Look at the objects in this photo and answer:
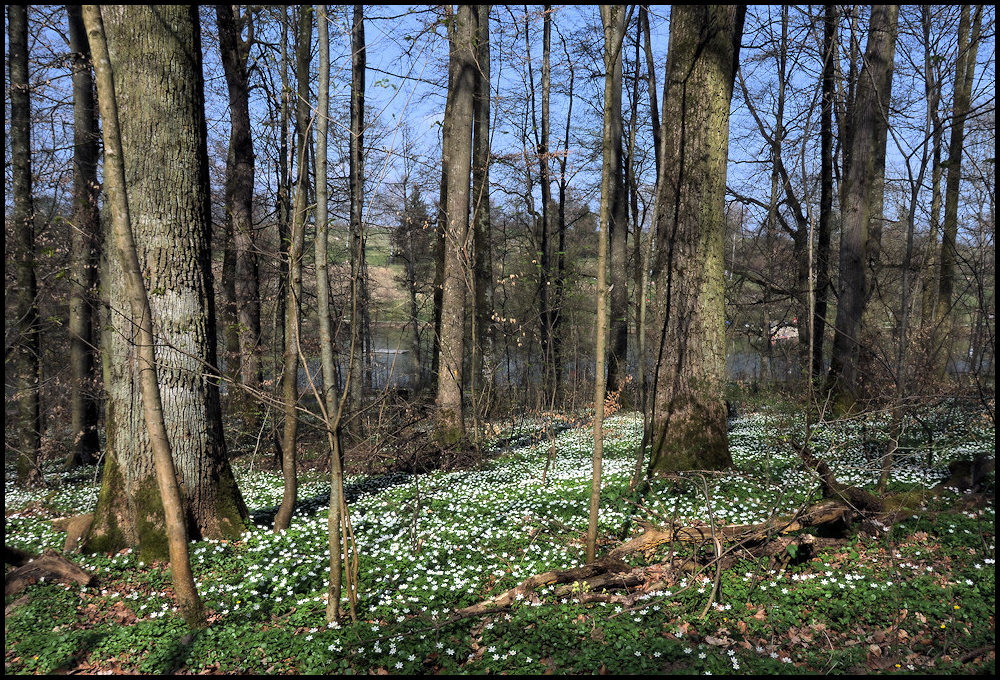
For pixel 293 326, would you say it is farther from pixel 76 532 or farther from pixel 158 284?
pixel 76 532

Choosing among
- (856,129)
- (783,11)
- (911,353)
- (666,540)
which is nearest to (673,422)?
(666,540)

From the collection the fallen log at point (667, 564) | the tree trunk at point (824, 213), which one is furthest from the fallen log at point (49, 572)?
the tree trunk at point (824, 213)

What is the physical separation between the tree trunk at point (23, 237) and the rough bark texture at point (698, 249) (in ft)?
34.9

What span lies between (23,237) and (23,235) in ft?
0.13

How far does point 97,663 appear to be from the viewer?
3.97m

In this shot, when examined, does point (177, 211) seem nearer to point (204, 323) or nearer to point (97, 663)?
point (204, 323)

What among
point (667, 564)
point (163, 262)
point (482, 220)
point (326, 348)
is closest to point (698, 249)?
point (667, 564)

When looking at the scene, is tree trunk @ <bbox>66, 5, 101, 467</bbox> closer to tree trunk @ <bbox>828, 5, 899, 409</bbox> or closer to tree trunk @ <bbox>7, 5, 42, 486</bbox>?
tree trunk @ <bbox>7, 5, 42, 486</bbox>

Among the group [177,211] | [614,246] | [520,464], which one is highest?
[614,246]

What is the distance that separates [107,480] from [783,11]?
54.7 feet

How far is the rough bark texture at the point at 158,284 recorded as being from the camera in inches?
218

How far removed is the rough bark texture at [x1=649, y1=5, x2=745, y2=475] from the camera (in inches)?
276

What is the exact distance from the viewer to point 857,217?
37.3 feet

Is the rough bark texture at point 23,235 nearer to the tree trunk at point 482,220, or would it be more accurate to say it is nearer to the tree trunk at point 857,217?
the tree trunk at point 482,220
